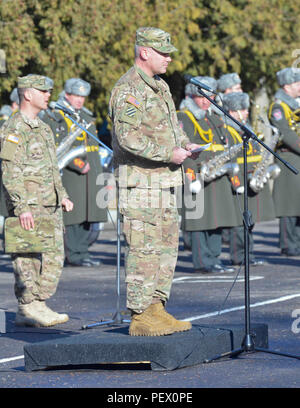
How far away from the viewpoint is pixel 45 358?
761 centimetres

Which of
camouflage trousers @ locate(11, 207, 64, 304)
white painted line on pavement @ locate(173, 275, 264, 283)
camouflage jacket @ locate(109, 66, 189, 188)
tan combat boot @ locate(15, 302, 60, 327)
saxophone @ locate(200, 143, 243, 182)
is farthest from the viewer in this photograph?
saxophone @ locate(200, 143, 243, 182)

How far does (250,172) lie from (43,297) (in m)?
4.76

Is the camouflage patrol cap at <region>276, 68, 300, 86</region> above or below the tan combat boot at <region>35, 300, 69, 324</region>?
above

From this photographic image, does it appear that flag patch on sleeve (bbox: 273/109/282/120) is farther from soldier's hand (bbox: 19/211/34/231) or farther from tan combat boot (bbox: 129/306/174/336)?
tan combat boot (bbox: 129/306/174/336)

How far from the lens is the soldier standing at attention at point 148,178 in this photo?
306 inches

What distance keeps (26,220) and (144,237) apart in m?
1.99

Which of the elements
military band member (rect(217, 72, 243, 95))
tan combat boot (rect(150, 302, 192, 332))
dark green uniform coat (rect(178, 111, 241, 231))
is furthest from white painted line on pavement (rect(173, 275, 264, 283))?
tan combat boot (rect(150, 302, 192, 332))

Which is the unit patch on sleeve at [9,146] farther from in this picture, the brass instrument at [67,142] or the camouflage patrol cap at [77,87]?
the brass instrument at [67,142]

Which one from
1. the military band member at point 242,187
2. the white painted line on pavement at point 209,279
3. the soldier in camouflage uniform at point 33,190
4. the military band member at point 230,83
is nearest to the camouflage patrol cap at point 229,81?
the military band member at point 230,83

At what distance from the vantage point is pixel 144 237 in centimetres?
784

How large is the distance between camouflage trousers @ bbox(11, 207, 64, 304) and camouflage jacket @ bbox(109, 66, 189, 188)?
6.42 feet

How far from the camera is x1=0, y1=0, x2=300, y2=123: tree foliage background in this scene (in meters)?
20.1

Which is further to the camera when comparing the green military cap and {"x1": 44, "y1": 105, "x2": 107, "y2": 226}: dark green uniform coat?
{"x1": 44, "y1": 105, "x2": 107, "y2": 226}: dark green uniform coat
